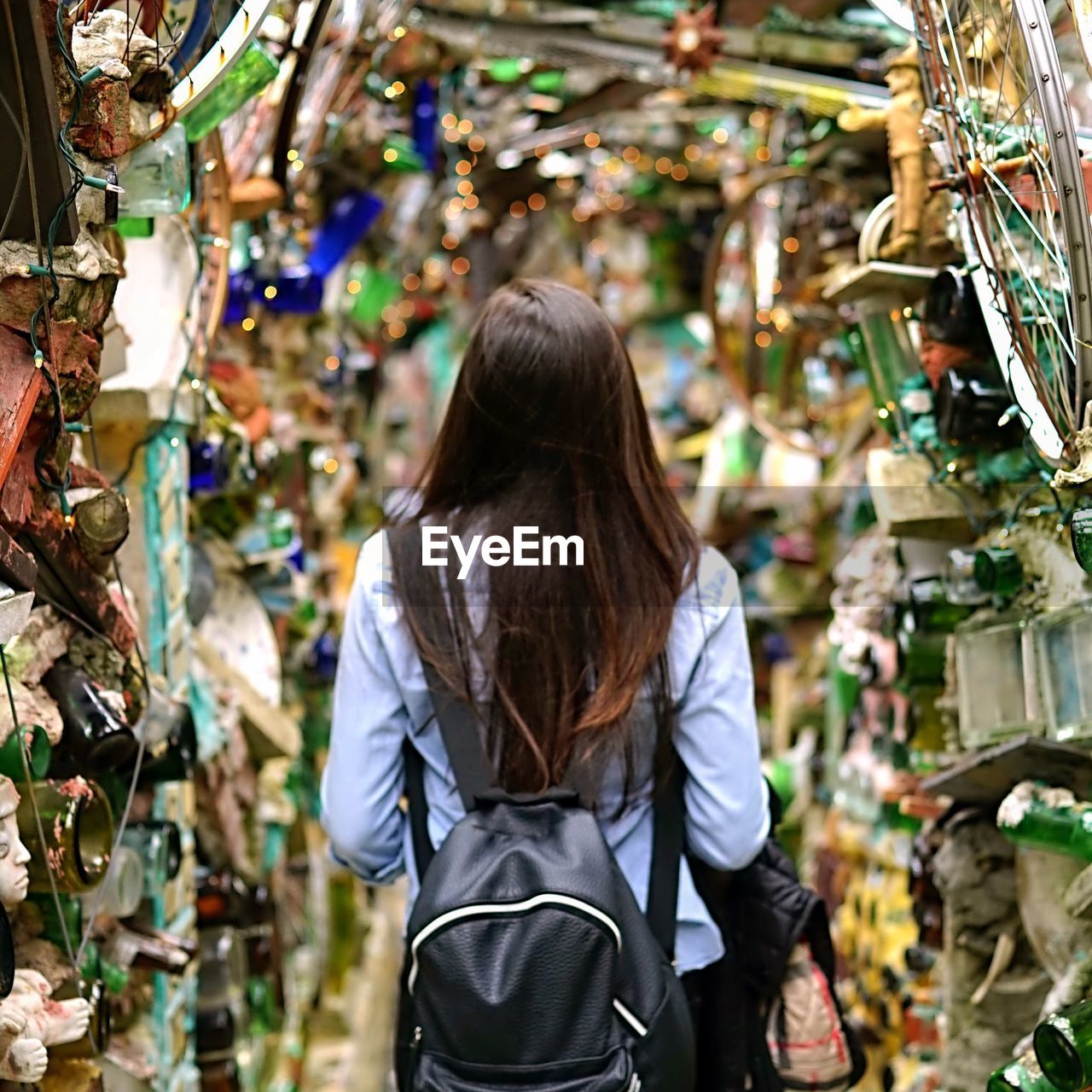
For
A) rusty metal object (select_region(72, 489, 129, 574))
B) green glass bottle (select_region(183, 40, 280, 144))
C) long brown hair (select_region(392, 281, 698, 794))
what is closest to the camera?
long brown hair (select_region(392, 281, 698, 794))

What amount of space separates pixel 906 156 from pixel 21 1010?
178cm

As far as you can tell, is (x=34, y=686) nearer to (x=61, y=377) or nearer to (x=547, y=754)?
(x=61, y=377)

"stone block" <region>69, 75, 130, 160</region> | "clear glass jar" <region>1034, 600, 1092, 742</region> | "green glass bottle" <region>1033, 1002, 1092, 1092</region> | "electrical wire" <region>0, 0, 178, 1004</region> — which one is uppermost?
"stone block" <region>69, 75, 130, 160</region>

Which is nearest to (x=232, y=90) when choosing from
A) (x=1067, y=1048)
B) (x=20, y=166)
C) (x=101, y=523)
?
(x=20, y=166)

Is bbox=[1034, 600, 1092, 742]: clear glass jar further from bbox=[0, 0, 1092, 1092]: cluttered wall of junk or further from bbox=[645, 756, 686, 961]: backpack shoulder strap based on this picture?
bbox=[645, 756, 686, 961]: backpack shoulder strap

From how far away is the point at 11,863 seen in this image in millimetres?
1641

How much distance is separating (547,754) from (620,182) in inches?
173

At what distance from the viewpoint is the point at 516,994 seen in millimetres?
1623

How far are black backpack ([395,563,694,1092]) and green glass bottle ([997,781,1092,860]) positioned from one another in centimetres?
58

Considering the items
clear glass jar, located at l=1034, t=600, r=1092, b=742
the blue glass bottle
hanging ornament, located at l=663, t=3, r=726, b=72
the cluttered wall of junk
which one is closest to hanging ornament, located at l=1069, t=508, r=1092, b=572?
the cluttered wall of junk

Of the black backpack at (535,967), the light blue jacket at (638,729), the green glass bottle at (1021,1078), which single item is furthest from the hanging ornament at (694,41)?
the green glass bottle at (1021,1078)

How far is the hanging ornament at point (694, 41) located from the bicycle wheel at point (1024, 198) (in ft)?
4.46

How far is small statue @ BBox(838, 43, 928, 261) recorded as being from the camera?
2.44 metres

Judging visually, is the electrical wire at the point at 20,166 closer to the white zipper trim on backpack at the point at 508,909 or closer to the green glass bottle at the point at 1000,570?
the white zipper trim on backpack at the point at 508,909
